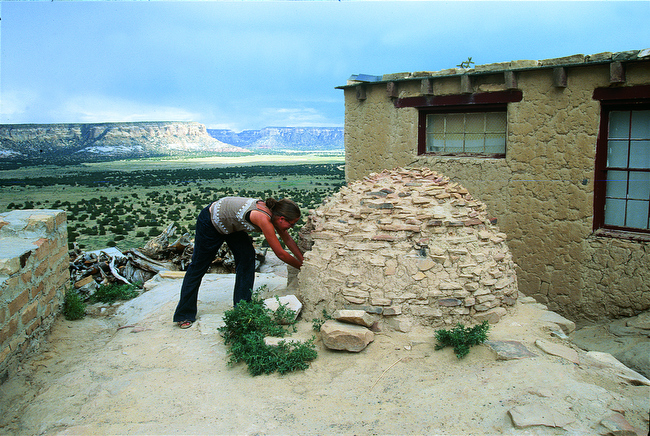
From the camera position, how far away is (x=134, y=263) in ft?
27.7

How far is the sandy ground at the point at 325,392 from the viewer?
3.21 m

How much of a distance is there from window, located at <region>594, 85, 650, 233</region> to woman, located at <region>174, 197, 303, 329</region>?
449cm

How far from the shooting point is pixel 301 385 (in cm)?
379

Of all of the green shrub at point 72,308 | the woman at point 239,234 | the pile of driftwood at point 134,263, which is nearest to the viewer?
the woman at point 239,234

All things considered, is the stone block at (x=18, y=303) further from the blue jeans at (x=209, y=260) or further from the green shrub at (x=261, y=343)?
the green shrub at (x=261, y=343)

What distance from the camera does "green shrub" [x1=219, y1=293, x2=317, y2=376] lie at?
158 inches

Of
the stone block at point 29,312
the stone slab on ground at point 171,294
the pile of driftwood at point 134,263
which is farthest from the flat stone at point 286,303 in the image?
the pile of driftwood at point 134,263

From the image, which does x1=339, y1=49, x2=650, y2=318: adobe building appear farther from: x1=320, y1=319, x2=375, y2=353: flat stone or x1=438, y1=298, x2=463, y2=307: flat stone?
x1=320, y1=319, x2=375, y2=353: flat stone

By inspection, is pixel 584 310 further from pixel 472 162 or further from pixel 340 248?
pixel 340 248

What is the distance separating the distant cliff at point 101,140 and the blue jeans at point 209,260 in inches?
3707

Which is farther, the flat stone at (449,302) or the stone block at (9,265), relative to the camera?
the flat stone at (449,302)

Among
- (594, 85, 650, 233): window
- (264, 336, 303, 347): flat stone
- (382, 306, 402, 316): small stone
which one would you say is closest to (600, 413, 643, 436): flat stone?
(382, 306, 402, 316): small stone

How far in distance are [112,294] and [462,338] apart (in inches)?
204

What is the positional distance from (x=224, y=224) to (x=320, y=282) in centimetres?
117
